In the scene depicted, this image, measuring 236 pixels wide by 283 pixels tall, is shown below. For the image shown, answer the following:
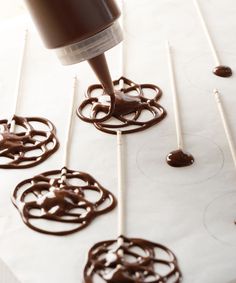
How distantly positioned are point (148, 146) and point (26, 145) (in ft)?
0.90

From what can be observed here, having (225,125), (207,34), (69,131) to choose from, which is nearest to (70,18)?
(69,131)

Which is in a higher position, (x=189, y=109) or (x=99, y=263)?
(x=99, y=263)

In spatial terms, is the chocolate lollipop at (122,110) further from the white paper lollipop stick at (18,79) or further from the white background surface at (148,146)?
the white paper lollipop stick at (18,79)

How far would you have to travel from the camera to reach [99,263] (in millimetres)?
1017

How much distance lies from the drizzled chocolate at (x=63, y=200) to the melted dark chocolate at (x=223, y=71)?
0.51m

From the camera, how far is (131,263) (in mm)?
1011

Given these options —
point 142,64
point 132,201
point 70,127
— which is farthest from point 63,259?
point 142,64

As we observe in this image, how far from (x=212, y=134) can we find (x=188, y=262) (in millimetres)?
405

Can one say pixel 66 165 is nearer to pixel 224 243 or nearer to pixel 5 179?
pixel 5 179

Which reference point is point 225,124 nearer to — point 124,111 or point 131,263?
point 124,111

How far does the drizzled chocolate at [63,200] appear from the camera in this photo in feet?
3.70

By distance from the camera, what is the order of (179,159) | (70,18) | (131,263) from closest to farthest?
1. (131,263)
2. (70,18)
3. (179,159)

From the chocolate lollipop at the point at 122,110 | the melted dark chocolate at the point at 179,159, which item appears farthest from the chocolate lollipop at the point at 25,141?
the melted dark chocolate at the point at 179,159

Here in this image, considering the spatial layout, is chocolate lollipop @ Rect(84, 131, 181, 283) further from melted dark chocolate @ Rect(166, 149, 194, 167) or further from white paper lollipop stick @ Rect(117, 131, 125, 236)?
melted dark chocolate @ Rect(166, 149, 194, 167)
